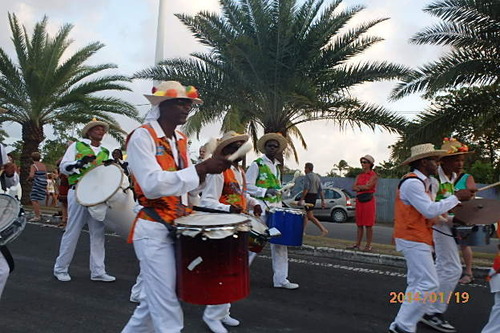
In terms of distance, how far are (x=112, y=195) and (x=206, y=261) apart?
250 centimetres

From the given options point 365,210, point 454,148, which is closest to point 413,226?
point 454,148

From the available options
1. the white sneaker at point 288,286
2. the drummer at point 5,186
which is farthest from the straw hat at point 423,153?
the drummer at point 5,186

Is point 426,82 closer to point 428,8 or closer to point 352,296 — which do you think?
point 428,8

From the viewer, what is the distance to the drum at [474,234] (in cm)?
500

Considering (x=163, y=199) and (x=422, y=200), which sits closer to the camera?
(x=163, y=199)

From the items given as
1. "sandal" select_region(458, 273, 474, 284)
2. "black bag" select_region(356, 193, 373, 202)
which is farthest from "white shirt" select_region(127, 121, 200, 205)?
"black bag" select_region(356, 193, 373, 202)

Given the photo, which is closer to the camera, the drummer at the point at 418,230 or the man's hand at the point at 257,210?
the drummer at the point at 418,230

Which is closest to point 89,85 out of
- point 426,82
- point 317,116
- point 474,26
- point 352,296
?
point 317,116

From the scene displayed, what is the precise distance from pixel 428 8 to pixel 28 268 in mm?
10303

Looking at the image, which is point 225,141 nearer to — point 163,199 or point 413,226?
point 163,199

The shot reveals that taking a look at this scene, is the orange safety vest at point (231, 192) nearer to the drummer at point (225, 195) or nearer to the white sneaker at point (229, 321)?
the drummer at point (225, 195)

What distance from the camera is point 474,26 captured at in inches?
467

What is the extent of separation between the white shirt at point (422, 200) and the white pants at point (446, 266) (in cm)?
86

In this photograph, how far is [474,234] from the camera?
502 cm
